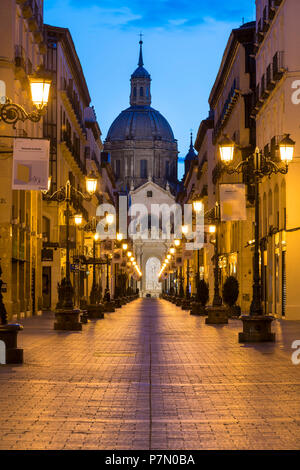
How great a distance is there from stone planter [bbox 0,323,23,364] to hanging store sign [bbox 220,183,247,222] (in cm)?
1194

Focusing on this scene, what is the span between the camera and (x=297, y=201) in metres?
41.8

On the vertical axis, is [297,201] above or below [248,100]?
below

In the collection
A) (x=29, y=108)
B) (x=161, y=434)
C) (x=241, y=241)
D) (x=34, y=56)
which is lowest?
(x=161, y=434)

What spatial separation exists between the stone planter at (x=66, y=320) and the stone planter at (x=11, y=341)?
13373mm

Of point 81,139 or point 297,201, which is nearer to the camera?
point 297,201

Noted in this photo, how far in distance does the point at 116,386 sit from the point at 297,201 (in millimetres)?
28375

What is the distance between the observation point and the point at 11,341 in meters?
17.5

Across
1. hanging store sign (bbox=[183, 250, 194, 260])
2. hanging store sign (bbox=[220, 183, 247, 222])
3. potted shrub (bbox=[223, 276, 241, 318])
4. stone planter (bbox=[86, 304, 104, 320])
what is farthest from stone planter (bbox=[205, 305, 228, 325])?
hanging store sign (bbox=[183, 250, 194, 260])

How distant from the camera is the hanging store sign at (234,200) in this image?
93.0 ft

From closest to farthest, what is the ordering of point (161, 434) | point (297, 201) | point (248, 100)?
point (161, 434)
point (297, 201)
point (248, 100)

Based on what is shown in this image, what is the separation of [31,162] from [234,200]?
934cm

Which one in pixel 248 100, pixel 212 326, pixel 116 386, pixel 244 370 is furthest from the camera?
pixel 248 100
